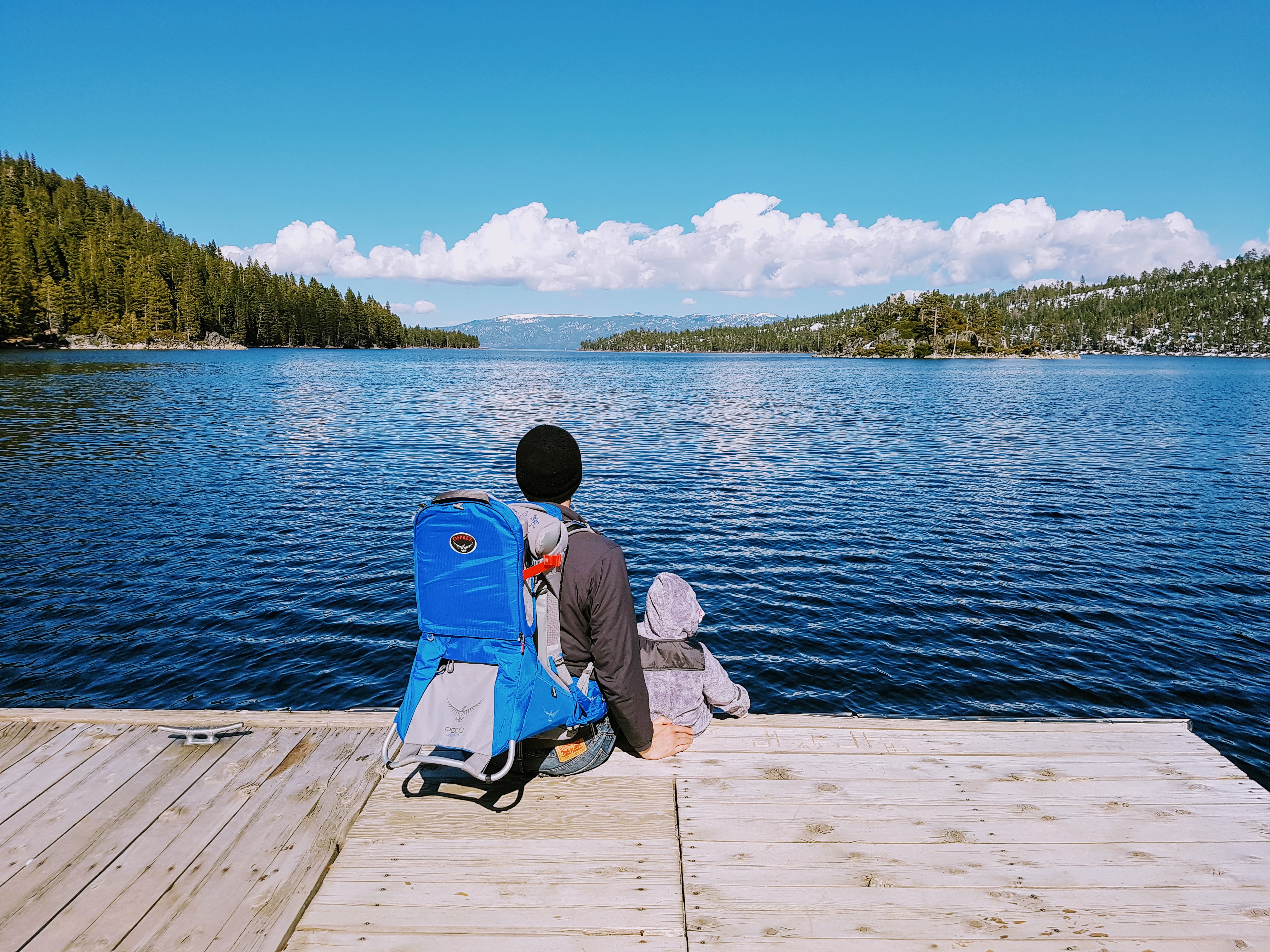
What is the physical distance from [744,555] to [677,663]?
38.1ft

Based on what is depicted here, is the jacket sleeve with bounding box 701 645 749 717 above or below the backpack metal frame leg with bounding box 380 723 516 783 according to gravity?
below

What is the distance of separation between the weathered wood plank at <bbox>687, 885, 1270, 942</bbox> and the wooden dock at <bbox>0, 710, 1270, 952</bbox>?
12 mm

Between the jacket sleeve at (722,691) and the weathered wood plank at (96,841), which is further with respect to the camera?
the jacket sleeve at (722,691)

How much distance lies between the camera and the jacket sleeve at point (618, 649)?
14.6 ft

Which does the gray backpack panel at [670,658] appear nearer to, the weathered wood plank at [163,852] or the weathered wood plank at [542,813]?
the weathered wood plank at [542,813]

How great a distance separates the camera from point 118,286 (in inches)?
5984

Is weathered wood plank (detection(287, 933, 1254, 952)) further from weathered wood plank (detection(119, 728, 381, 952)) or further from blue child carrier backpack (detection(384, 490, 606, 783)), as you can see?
blue child carrier backpack (detection(384, 490, 606, 783))

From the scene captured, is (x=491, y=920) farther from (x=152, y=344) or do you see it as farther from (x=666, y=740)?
(x=152, y=344)

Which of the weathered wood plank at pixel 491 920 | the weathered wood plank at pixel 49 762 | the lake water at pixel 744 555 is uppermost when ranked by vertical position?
the weathered wood plank at pixel 491 920

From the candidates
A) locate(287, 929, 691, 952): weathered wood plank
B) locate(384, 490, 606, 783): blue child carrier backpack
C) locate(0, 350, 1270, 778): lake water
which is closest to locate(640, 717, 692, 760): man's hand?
locate(384, 490, 606, 783): blue child carrier backpack

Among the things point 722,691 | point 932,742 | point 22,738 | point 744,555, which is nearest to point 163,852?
point 22,738

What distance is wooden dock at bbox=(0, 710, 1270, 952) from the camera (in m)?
3.63

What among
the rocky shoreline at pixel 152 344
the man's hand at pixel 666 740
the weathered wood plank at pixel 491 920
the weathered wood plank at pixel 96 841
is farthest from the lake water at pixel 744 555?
the rocky shoreline at pixel 152 344

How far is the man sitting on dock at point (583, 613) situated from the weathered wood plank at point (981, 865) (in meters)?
1.07
